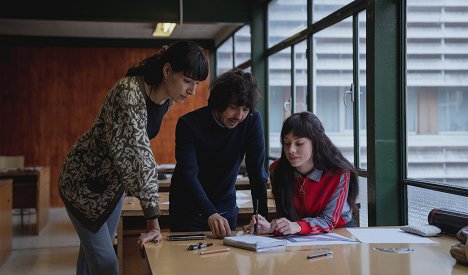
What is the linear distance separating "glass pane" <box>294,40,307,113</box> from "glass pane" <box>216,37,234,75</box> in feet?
9.44

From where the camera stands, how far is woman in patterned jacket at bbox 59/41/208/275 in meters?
1.94

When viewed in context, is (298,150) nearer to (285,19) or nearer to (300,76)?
(300,76)

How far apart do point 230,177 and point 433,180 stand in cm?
141

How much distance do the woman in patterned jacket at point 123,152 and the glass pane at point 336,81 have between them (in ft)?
8.05

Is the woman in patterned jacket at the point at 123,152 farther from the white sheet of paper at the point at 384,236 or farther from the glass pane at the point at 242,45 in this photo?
the glass pane at the point at 242,45

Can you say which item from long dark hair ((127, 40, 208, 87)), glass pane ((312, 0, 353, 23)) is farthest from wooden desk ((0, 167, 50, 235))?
long dark hair ((127, 40, 208, 87))

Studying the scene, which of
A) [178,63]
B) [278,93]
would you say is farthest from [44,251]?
[178,63]

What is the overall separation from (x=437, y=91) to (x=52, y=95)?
7363 mm

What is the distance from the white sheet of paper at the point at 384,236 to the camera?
208cm

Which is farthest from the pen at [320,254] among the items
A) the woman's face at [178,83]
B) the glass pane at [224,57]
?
the glass pane at [224,57]

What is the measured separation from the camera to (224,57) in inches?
363

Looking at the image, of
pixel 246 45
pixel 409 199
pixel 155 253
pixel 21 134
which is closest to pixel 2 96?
pixel 21 134

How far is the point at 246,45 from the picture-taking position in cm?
768

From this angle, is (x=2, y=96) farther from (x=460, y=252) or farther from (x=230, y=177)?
(x=460, y=252)
